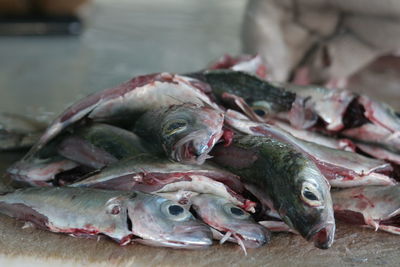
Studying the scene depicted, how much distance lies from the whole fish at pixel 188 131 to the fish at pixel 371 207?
1.28 ft

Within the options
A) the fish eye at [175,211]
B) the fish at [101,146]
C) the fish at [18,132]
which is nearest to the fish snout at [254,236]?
the fish eye at [175,211]

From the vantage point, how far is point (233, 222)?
155cm

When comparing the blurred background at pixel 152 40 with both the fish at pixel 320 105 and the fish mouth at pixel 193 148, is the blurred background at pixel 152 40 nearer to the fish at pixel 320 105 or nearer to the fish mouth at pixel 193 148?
the fish at pixel 320 105

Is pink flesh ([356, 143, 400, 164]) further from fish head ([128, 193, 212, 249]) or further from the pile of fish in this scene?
fish head ([128, 193, 212, 249])

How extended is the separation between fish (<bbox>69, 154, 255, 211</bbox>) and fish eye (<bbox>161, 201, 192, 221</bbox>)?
10cm

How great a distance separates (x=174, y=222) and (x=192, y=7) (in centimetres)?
569

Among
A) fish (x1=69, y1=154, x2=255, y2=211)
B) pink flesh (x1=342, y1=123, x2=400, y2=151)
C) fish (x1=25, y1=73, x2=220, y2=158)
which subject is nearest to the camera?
fish (x1=69, y1=154, x2=255, y2=211)

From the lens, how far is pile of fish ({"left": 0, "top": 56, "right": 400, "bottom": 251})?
152 cm

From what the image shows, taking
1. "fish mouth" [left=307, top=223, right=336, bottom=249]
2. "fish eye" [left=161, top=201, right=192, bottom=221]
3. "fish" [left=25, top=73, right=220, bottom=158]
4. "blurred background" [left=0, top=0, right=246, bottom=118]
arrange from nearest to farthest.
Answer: "fish mouth" [left=307, top=223, right=336, bottom=249] < "fish eye" [left=161, top=201, right=192, bottom=221] < "fish" [left=25, top=73, right=220, bottom=158] < "blurred background" [left=0, top=0, right=246, bottom=118]

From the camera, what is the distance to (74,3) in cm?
575

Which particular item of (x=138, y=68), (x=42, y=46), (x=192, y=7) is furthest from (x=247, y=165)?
(x=192, y=7)

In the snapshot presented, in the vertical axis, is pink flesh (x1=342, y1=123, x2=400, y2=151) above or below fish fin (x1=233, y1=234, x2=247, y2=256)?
above

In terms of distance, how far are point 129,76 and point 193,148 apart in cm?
273

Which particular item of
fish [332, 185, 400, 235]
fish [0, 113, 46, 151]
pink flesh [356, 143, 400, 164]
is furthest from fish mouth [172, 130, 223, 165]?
fish [0, 113, 46, 151]
